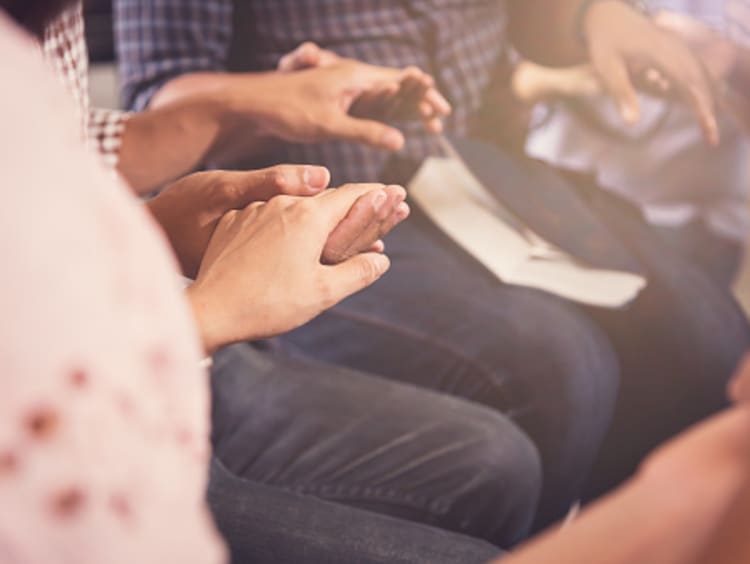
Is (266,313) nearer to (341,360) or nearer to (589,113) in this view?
Answer: (341,360)

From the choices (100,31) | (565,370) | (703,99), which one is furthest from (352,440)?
(100,31)

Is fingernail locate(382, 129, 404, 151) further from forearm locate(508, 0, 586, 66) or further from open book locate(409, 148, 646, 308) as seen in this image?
forearm locate(508, 0, 586, 66)

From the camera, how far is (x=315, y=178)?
45 centimetres

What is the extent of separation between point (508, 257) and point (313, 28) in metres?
0.28

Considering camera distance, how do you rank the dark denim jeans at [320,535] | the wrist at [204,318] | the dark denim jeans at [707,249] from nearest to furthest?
the wrist at [204,318] < the dark denim jeans at [320,535] < the dark denim jeans at [707,249]

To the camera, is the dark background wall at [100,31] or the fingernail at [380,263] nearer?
the fingernail at [380,263]

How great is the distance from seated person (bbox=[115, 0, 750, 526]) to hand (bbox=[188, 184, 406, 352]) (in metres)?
0.29

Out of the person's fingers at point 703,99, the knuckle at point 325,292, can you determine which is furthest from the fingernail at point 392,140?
the person's fingers at point 703,99

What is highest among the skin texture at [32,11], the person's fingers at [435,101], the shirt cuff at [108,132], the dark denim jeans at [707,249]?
Answer: the skin texture at [32,11]

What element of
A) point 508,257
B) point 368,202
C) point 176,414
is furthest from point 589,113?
point 176,414

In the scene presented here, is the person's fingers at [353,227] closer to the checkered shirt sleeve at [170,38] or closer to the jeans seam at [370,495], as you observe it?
the jeans seam at [370,495]

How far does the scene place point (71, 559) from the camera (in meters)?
0.23

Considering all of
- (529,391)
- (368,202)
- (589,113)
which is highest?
(368,202)

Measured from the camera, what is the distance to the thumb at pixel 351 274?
421 mm
